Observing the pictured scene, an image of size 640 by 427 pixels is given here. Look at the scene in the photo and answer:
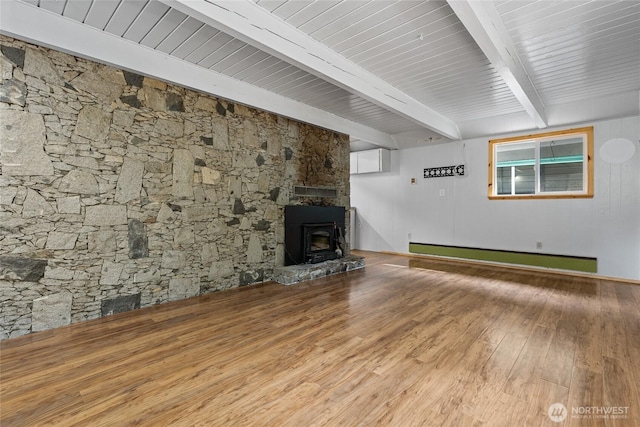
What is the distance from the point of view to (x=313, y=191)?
5160 millimetres

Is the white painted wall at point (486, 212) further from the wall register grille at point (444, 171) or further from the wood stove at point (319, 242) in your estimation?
the wood stove at point (319, 242)

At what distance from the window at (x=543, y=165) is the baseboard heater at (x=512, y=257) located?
1040mm

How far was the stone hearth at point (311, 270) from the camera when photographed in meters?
4.30

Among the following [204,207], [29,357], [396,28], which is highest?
[396,28]

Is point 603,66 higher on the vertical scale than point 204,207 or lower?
higher

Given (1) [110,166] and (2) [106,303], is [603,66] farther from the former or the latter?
(2) [106,303]

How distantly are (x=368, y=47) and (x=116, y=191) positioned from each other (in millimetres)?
2985

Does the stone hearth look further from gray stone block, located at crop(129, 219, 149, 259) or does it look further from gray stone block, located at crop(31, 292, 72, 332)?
gray stone block, located at crop(31, 292, 72, 332)

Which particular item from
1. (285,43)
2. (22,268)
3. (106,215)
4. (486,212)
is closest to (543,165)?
(486,212)

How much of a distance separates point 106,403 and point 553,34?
4.51 meters

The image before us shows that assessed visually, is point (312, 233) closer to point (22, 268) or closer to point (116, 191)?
point (116, 191)

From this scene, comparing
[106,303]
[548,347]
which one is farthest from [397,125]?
[106,303]

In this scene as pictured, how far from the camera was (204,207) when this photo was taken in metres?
3.72

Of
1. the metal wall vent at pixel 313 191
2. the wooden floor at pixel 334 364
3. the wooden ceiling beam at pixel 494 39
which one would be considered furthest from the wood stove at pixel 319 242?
the wooden ceiling beam at pixel 494 39
